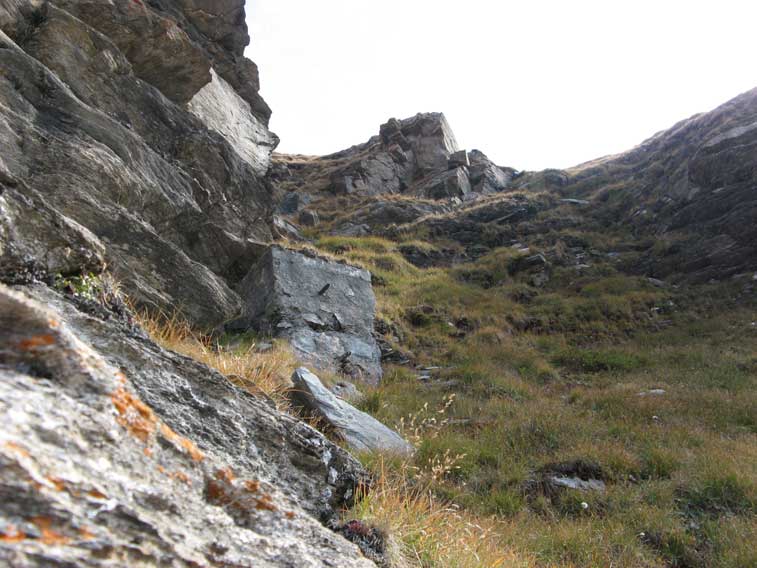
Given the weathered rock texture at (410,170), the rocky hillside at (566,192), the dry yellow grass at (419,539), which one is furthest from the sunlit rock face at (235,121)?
the weathered rock texture at (410,170)

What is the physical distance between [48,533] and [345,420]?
4.50 m

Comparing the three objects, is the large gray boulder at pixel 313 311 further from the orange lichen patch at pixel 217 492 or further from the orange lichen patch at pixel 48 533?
the orange lichen patch at pixel 48 533

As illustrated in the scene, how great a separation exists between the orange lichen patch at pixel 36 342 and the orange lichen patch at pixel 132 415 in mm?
248

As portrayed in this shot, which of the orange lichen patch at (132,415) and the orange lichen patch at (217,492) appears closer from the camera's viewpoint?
the orange lichen patch at (132,415)

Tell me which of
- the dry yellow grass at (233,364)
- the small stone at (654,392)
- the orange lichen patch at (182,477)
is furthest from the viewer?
the small stone at (654,392)

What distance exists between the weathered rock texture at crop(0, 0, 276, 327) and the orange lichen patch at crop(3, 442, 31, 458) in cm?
148

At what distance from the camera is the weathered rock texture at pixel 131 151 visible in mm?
5421

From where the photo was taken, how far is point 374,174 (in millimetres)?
37688

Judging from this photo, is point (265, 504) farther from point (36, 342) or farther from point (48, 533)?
point (36, 342)

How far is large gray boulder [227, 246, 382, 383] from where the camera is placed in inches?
402

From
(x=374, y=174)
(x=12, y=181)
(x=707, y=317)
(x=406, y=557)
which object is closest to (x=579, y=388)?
(x=707, y=317)

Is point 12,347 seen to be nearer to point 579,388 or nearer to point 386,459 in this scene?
point 386,459

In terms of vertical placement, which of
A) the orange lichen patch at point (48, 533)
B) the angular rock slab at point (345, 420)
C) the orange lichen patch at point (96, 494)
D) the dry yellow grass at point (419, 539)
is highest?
the orange lichen patch at point (96, 494)

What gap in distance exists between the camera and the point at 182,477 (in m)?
1.61
